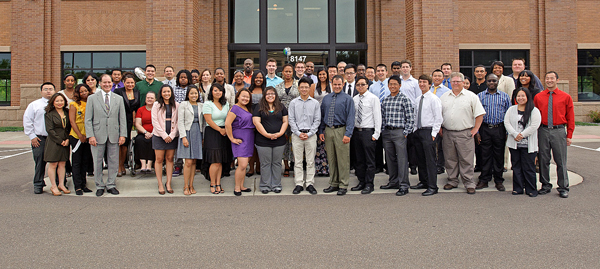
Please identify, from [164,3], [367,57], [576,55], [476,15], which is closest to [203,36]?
[164,3]

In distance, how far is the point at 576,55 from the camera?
20.2 meters

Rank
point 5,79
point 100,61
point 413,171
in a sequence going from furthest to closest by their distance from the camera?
point 5,79 → point 100,61 → point 413,171

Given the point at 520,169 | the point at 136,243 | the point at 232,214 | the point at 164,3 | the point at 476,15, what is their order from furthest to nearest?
the point at 476,15 < the point at 164,3 < the point at 520,169 < the point at 232,214 < the point at 136,243

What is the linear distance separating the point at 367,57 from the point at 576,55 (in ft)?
33.8

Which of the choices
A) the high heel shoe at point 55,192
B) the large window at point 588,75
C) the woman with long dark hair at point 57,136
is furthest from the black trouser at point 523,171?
the large window at point 588,75

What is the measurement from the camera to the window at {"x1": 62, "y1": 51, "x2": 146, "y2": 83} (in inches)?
758

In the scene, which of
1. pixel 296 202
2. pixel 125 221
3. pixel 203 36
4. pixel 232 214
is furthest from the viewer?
pixel 203 36

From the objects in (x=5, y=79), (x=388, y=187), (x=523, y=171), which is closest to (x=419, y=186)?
(x=388, y=187)

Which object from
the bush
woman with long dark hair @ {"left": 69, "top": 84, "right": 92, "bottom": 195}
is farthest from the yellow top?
the bush

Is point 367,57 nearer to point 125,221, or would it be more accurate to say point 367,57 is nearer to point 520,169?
point 520,169

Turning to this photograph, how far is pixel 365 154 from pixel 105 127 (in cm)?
459

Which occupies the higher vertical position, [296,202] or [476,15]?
[476,15]

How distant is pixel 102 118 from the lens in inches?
294

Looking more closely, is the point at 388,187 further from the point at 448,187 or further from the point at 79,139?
the point at 79,139
